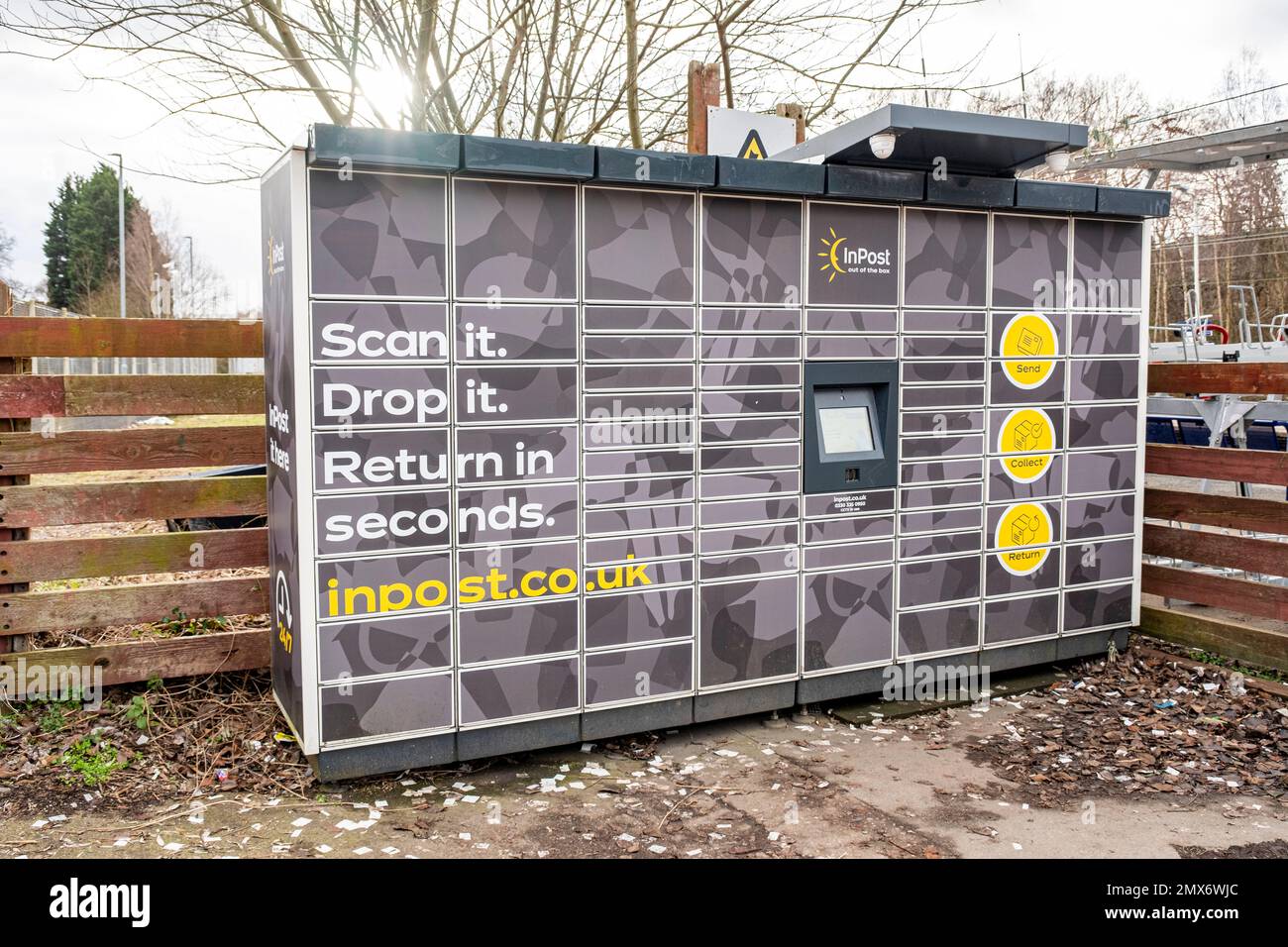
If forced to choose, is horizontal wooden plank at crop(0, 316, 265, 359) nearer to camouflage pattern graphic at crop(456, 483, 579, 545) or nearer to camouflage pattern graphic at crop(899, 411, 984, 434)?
camouflage pattern graphic at crop(456, 483, 579, 545)

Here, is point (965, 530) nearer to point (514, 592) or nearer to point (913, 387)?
point (913, 387)

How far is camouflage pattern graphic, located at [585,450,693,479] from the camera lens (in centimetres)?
523

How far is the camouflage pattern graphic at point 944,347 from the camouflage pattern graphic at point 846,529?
0.98m

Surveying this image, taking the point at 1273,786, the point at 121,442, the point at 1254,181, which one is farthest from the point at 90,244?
the point at 1273,786

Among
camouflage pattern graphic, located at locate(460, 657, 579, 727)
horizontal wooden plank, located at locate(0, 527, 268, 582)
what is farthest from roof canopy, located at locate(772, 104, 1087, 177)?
horizontal wooden plank, located at locate(0, 527, 268, 582)

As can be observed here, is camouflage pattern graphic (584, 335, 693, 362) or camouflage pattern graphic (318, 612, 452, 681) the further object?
camouflage pattern graphic (584, 335, 693, 362)

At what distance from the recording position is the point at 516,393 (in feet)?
16.4

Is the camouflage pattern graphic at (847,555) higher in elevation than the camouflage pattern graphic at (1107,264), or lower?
lower

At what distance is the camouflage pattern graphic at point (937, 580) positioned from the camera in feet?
20.2

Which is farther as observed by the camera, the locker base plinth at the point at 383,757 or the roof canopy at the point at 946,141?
the roof canopy at the point at 946,141

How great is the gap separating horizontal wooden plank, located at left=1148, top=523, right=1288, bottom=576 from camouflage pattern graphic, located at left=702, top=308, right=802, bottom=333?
314 centimetres

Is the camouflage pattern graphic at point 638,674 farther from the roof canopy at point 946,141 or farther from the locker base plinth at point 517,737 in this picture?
the roof canopy at point 946,141

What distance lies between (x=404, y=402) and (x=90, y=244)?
61.5m

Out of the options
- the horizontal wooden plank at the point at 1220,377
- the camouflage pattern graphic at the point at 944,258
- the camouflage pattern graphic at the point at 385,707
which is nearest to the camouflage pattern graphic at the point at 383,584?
the camouflage pattern graphic at the point at 385,707
